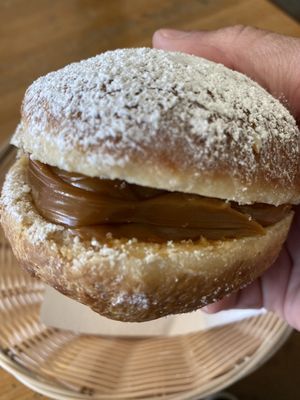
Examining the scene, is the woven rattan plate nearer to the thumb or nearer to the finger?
the finger

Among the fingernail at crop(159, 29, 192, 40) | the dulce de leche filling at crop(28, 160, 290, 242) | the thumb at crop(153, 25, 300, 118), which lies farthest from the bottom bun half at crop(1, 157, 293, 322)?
the fingernail at crop(159, 29, 192, 40)

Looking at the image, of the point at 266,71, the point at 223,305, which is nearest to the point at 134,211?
the point at 223,305

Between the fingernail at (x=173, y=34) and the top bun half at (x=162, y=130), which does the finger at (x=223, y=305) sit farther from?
the fingernail at (x=173, y=34)

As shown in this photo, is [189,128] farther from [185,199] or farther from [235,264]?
[235,264]

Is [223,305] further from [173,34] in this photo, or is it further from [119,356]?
[173,34]

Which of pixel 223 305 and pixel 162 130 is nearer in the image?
pixel 162 130
